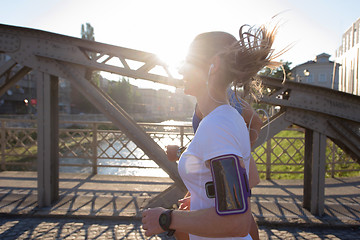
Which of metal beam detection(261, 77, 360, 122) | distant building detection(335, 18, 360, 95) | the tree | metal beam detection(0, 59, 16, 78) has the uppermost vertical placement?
the tree

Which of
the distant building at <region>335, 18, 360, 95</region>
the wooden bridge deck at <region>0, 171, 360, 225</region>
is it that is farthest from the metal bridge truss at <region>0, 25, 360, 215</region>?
the distant building at <region>335, 18, 360, 95</region>

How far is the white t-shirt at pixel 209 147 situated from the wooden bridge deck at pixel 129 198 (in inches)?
162

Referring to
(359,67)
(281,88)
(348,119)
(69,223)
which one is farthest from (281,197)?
(359,67)

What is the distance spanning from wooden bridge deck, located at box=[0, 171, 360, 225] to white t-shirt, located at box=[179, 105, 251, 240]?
13.5 ft

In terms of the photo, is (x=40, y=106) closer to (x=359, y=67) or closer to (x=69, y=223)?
(x=69, y=223)

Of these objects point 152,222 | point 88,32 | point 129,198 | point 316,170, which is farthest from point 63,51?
point 88,32

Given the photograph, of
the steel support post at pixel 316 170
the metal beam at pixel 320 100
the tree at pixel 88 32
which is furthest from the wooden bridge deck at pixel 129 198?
the tree at pixel 88 32

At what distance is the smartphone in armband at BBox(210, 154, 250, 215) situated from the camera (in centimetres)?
96

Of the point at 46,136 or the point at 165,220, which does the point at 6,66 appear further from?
the point at 165,220

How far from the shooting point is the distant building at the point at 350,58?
73.9 feet

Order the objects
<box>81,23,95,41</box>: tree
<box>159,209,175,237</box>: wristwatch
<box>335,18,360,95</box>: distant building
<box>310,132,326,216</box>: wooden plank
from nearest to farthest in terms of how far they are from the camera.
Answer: <box>159,209,175,237</box>: wristwatch → <box>310,132,326,216</box>: wooden plank → <box>335,18,360,95</box>: distant building → <box>81,23,95,41</box>: tree

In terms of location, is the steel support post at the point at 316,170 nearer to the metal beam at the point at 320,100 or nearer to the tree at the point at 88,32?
the metal beam at the point at 320,100

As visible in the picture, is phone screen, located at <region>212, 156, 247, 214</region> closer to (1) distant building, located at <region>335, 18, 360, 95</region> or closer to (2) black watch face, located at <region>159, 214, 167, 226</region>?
(2) black watch face, located at <region>159, 214, 167, 226</region>

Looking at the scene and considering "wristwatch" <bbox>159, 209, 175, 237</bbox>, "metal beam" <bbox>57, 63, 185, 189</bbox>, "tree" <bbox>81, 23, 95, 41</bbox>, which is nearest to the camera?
"wristwatch" <bbox>159, 209, 175, 237</bbox>
